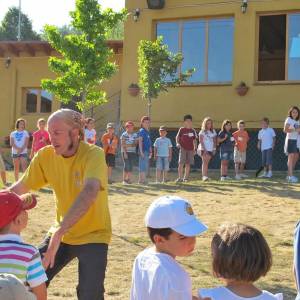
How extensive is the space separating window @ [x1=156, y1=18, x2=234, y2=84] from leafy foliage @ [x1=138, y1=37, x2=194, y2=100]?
1882mm

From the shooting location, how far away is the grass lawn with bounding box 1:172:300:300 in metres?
6.80

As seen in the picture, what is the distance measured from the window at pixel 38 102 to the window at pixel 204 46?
23.1 ft

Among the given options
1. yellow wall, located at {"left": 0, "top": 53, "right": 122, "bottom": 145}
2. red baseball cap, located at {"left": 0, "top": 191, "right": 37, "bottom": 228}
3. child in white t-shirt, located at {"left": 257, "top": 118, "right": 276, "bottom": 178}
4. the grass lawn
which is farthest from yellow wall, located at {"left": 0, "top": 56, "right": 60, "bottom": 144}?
red baseball cap, located at {"left": 0, "top": 191, "right": 37, "bottom": 228}

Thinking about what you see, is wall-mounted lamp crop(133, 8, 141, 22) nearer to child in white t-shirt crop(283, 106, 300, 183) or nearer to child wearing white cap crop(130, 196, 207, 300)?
child in white t-shirt crop(283, 106, 300, 183)

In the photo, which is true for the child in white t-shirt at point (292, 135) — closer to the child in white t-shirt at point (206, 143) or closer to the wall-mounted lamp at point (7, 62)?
the child in white t-shirt at point (206, 143)

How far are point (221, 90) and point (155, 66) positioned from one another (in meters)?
2.84

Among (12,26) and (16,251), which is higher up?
(12,26)

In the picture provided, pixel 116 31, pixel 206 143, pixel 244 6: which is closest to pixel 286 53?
pixel 244 6

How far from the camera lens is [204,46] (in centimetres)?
2050

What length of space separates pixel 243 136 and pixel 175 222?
13414 mm

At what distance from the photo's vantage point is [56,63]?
19.1m

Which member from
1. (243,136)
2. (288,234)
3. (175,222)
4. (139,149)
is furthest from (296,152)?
(175,222)

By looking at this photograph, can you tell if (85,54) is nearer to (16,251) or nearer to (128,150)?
(128,150)

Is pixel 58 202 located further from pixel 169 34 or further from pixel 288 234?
pixel 169 34
